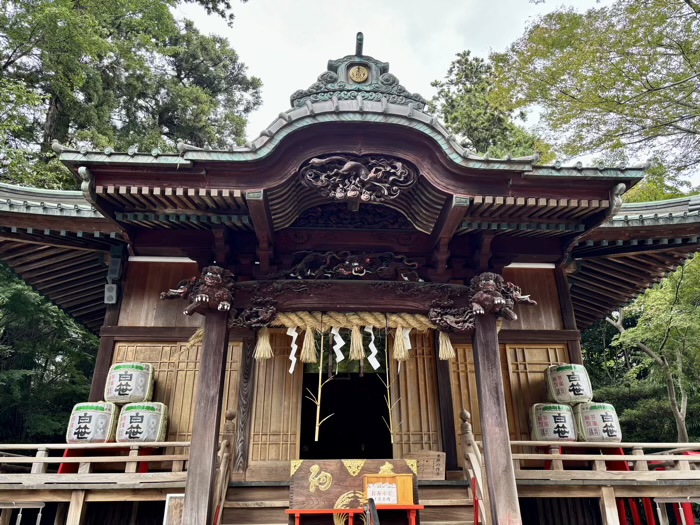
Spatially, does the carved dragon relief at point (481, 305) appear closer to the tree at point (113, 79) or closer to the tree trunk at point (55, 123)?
the tree at point (113, 79)

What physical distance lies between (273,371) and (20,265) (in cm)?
455

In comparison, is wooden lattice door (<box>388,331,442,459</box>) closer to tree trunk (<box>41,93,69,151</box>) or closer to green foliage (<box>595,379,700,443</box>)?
green foliage (<box>595,379,700,443</box>)

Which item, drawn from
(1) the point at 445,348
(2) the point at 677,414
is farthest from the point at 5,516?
(2) the point at 677,414

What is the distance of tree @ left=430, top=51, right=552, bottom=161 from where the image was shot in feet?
72.2

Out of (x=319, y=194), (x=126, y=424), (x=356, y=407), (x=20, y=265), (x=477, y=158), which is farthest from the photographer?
(x=356, y=407)

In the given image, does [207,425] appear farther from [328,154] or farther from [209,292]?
[328,154]

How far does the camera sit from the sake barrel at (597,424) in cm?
→ 705

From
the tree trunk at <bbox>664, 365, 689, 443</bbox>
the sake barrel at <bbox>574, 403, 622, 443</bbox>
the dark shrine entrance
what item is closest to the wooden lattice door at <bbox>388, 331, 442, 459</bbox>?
the sake barrel at <bbox>574, 403, 622, 443</bbox>

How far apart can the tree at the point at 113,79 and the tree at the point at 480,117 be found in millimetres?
11706

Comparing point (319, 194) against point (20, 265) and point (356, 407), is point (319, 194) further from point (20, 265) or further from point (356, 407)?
point (356, 407)

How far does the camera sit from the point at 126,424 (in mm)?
6766

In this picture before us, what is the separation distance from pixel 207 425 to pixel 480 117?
67.4 feet

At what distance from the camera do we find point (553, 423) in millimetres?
7160

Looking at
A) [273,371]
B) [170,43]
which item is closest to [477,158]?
[273,371]
